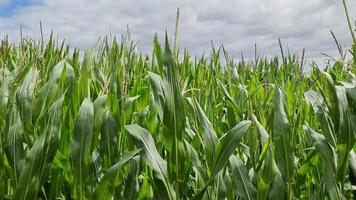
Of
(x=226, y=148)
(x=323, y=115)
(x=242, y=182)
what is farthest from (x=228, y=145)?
(x=323, y=115)

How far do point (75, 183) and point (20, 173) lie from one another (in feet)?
0.60

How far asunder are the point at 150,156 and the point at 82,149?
0.19 meters

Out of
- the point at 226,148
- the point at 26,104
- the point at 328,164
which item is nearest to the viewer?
the point at 226,148

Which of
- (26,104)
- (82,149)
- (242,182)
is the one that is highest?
(26,104)

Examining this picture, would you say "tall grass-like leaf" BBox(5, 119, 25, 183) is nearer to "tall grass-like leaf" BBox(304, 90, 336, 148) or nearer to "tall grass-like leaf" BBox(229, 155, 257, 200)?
"tall grass-like leaf" BBox(229, 155, 257, 200)

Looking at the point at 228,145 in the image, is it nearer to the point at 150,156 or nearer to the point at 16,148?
the point at 150,156

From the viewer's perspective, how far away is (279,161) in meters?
1.35

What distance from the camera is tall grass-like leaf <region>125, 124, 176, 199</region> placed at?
1.20 meters

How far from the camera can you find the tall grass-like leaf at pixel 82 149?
124 cm

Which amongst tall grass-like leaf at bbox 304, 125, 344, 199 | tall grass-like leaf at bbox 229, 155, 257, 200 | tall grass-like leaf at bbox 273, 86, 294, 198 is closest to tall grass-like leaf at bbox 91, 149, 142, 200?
tall grass-like leaf at bbox 229, 155, 257, 200

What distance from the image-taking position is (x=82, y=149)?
4.08 ft

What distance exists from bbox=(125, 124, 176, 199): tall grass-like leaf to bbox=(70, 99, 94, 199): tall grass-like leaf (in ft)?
0.39

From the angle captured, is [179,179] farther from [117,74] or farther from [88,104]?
[117,74]

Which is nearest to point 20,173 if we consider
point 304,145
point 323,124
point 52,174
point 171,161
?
point 52,174
